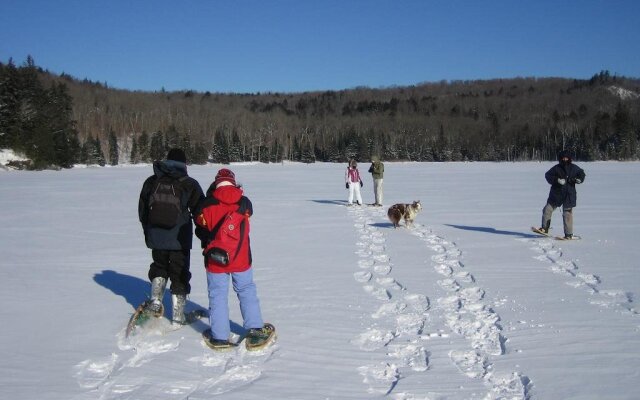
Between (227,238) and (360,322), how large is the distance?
5.86ft

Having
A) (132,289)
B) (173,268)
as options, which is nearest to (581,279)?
(173,268)

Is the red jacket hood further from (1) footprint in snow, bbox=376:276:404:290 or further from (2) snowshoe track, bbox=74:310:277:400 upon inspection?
(1) footprint in snow, bbox=376:276:404:290

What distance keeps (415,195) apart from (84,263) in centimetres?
1672

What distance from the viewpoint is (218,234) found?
4.40 metres

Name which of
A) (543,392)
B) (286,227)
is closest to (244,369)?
(543,392)

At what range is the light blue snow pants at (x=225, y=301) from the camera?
449 cm

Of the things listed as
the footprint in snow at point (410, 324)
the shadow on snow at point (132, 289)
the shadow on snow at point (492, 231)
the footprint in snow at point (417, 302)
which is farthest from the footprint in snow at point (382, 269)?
the shadow on snow at point (492, 231)

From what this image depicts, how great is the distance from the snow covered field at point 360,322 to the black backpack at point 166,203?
3.74ft

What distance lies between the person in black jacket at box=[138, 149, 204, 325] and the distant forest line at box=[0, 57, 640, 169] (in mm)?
56589

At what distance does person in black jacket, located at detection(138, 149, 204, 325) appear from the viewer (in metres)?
4.91

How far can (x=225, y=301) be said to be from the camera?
14.9 ft

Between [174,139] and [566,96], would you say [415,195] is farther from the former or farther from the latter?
[566,96]

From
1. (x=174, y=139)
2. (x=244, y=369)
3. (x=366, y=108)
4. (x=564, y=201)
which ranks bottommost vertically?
(x=244, y=369)

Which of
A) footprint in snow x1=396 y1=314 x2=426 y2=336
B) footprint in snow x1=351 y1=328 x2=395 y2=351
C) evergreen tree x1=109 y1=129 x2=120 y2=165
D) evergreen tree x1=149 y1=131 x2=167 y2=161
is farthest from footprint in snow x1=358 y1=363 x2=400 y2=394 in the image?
evergreen tree x1=149 y1=131 x2=167 y2=161
